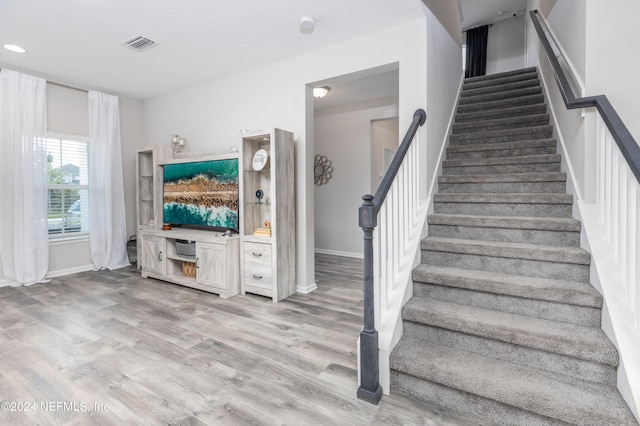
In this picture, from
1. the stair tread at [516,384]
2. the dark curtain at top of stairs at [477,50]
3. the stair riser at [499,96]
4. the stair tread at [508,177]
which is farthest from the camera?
the dark curtain at top of stairs at [477,50]

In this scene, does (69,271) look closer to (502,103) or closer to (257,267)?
(257,267)

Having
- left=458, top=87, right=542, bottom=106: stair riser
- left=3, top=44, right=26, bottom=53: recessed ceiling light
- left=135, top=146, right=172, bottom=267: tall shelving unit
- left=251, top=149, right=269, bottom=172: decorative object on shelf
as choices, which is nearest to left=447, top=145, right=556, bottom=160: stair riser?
left=458, top=87, right=542, bottom=106: stair riser

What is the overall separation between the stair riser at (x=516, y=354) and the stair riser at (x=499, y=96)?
11.8 ft

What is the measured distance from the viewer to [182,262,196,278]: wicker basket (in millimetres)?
4075

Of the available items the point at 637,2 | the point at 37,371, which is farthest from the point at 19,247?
the point at 637,2

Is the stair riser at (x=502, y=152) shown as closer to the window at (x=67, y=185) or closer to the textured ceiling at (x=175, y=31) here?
A: the textured ceiling at (x=175, y=31)

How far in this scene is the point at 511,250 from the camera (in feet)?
6.95

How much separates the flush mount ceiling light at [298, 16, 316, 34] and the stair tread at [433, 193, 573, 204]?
1.91m

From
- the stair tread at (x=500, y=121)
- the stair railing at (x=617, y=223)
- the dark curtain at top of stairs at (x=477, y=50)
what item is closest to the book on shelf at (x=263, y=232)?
the stair tread at (x=500, y=121)

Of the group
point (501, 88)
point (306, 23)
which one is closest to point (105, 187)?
point (306, 23)

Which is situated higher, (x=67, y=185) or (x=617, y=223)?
(x=67, y=185)

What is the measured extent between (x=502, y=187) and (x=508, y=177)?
0.10m

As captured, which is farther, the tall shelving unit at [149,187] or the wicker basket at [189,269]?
the tall shelving unit at [149,187]

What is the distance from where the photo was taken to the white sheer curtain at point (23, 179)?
3.89m
